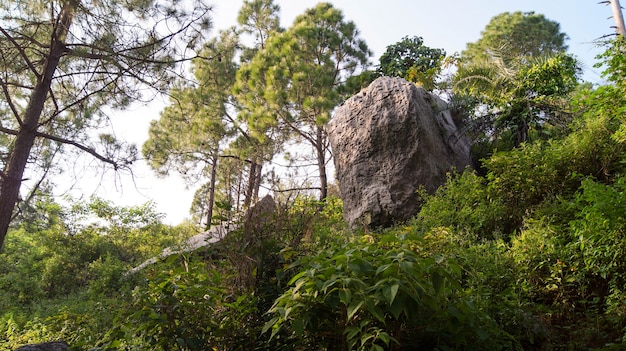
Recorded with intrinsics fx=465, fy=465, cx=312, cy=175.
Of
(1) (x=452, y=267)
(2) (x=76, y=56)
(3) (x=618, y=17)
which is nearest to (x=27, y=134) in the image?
(2) (x=76, y=56)

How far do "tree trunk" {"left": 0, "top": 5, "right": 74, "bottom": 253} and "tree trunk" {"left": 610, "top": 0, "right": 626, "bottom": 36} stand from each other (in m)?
8.61

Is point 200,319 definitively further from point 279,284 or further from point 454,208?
point 454,208

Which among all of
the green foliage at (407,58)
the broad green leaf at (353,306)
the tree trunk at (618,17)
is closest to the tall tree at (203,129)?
the green foliage at (407,58)

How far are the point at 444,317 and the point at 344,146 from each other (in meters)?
5.46

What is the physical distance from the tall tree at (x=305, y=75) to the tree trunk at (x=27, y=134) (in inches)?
233

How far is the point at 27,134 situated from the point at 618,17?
31.2ft

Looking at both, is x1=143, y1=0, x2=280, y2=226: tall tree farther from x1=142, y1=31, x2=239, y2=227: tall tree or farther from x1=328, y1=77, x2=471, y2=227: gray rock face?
x1=328, y1=77, x2=471, y2=227: gray rock face

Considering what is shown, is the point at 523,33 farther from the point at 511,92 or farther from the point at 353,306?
the point at 353,306

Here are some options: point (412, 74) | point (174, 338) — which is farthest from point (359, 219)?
point (174, 338)

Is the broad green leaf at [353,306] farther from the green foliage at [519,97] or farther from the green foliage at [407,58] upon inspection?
the green foliage at [407,58]

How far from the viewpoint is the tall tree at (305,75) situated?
1104 cm

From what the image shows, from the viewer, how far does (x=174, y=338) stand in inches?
101

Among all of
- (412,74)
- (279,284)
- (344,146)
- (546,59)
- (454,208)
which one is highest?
(412,74)

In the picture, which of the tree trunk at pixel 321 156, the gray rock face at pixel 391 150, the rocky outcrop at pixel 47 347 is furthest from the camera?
the tree trunk at pixel 321 156
